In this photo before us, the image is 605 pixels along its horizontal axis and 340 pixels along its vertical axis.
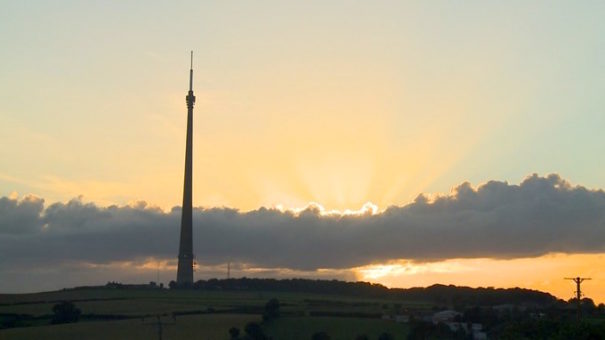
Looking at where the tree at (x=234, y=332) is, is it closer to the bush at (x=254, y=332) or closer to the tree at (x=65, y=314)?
the bush at (x=254, y=332)

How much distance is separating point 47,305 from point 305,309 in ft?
132

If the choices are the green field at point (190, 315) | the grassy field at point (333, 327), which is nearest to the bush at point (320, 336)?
the grassy field at point (333, 327)

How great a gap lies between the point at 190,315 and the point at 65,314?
17176 millimetres

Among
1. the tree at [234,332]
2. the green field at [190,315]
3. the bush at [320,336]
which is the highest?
the green field at [190,315]

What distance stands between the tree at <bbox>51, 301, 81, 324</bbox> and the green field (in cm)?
125

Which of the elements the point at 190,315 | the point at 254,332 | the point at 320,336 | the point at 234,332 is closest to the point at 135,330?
the point at 234,332

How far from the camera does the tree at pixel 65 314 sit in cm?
13788

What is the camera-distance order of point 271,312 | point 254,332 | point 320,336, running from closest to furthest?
point 320,336 < point 254,332 < point 271,312

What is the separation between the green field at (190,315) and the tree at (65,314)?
49.4 inches

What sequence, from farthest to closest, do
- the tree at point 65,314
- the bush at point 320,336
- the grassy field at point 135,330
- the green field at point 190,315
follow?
the tree at point 65,314, the green field at point 190,315, the bush at point 320,336, the grassy field at point 135,330

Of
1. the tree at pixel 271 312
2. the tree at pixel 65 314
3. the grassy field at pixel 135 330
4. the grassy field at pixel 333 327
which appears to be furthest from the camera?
the tree at pixel 65 314

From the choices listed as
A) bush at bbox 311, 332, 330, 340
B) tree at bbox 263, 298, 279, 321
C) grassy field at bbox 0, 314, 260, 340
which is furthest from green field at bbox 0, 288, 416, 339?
bush at bbox 311, 332, 330, 340

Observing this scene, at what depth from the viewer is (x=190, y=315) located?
141 meters

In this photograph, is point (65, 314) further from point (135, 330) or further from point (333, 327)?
point (333, 327)
